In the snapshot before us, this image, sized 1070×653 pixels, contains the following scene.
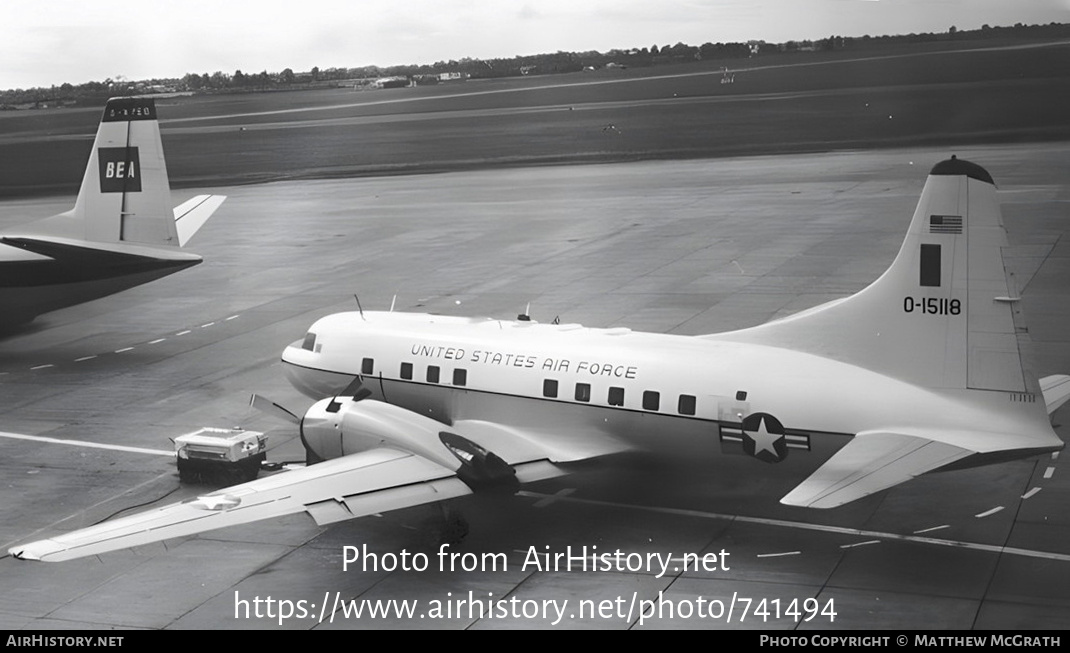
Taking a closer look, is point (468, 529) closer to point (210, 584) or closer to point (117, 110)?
point (210, 584)

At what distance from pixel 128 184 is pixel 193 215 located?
4.84 metres

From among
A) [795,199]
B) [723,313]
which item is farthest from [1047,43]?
[723,313]

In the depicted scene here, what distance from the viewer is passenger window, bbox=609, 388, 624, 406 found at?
1816cm

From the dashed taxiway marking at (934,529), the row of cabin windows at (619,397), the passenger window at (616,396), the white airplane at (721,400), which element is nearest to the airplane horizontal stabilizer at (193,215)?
the white airplane at (721,400)

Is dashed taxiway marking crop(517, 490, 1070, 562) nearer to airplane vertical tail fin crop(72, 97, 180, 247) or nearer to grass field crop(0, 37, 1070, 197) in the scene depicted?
airplane vertical tail fin crop(72, 97, 180, 247)

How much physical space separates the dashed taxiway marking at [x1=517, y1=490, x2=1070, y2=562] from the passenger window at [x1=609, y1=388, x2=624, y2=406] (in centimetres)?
179

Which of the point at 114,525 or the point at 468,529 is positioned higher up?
the point at 114,525

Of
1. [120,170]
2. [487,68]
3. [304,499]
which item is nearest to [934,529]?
[304,499]

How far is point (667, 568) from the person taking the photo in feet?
53.9

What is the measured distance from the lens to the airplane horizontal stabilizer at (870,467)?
14.5 metres

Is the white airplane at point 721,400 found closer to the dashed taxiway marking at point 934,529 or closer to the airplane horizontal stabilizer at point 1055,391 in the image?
the airplane horizontal stabilizer at point 1055,391

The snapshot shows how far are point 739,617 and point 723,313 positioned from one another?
18829mm

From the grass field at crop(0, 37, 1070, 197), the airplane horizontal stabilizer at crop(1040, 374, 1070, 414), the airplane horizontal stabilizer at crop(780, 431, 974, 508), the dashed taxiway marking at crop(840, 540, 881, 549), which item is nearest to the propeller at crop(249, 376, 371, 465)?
the airplane horizontal stabilizer at crop(780, 431, 974, 508)

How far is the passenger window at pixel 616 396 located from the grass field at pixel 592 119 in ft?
107
